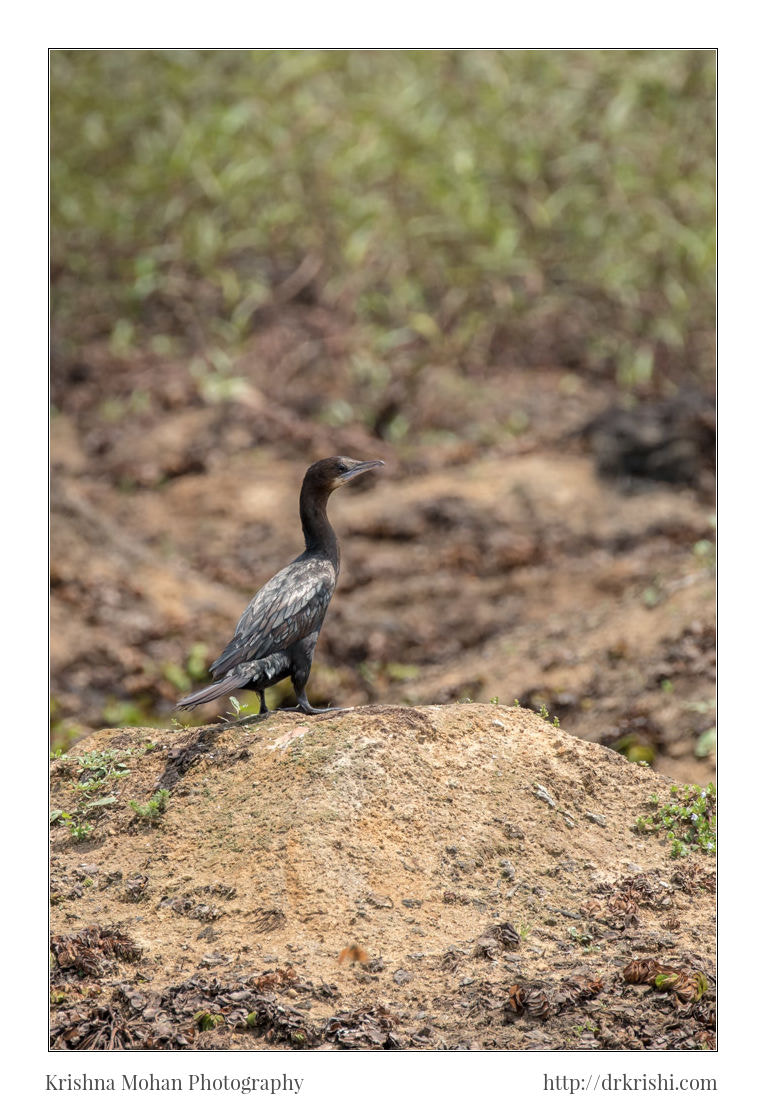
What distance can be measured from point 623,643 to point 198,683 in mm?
4228

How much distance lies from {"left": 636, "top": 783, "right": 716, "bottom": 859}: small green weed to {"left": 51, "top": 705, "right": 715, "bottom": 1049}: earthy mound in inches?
2.7

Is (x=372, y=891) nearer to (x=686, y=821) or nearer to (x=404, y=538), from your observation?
(x=686, y=821)

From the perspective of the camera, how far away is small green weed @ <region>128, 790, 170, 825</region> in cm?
635

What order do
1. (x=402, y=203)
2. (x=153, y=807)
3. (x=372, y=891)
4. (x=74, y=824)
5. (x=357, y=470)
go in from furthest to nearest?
(x=402, y=203) → (x=357, y=470) → (x=74, y=824) → (x=153, y=807) → (x=372, y=891)

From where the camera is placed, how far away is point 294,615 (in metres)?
6.41

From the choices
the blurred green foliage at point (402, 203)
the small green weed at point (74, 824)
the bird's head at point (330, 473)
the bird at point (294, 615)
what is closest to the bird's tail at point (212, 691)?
the bird at point (294, 615)

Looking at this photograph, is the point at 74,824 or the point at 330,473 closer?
the point at 74,824

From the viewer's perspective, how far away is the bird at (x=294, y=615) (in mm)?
6297

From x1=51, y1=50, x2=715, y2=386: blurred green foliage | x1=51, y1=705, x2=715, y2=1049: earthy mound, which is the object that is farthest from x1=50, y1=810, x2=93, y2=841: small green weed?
x1=51, y1=50, x2=715, y2=386: blurred green foliage

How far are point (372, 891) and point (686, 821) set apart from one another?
2017mm

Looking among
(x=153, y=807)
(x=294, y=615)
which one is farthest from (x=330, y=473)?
(x=153, y=807)

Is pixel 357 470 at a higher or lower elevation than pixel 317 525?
higher

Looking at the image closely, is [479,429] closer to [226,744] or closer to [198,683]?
[198,683]

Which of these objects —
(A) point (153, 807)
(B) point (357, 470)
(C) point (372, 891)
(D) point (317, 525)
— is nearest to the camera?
(C) point (372, 891)
